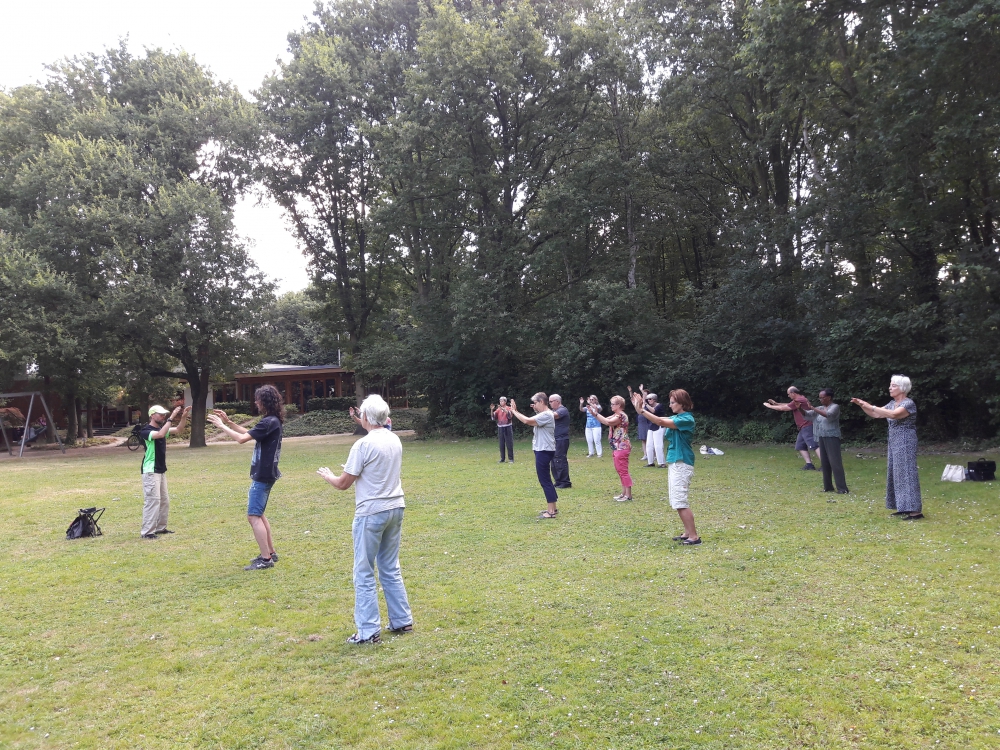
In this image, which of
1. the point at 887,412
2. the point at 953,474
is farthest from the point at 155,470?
the point at 953,474

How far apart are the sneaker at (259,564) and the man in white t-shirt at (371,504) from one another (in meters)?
2.90

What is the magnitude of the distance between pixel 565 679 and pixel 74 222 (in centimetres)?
2885

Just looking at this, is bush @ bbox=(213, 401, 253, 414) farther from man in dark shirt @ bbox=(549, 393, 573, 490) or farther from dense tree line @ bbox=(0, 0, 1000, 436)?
man in dark shirt @ bbox=(549, 393, 573, 490)

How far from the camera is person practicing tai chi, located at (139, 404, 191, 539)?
30.7 ft

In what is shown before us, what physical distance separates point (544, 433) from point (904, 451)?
489cm

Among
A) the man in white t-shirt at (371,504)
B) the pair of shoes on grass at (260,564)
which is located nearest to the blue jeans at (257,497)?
the pair of shoes on grass at (260,564)

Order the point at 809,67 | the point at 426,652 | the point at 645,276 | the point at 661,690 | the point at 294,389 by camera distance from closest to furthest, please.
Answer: the point at 661,690 → the point at 426,652 → the point at 809,67 → the point at 645,276 → the point at 294,389

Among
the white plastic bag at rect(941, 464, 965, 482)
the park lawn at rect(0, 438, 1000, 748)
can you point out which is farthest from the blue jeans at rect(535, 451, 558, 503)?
the white plastic bag at rect(941, 464, 965, 482)

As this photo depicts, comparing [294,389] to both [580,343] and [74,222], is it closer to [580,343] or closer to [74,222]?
[74,222]

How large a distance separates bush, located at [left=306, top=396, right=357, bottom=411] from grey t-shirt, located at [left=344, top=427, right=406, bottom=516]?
41963mm

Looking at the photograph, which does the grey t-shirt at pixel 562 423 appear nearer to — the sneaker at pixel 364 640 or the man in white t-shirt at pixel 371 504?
the man in white t-shirt at pixel 371 504

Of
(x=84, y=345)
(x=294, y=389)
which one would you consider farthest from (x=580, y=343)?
(x=294, y=389)

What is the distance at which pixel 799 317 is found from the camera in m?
22.6

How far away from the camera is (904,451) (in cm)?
908
